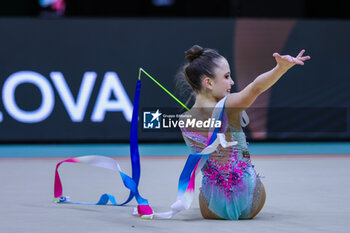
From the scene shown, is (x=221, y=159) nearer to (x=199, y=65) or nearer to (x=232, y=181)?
(x=232, y=181)

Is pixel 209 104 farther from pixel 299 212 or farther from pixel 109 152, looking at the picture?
pixel 109 152

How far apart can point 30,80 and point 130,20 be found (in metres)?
1.67

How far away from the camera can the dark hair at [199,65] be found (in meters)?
4.30

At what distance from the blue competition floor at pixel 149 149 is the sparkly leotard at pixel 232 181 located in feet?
15.0

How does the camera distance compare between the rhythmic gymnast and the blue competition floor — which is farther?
the blue competition floor

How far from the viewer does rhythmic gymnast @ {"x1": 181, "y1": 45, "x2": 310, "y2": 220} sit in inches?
167

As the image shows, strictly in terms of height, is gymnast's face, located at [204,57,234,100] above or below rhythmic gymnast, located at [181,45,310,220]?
above

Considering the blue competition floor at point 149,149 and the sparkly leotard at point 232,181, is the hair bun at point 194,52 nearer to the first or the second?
the sparkly leotard at point 232,181

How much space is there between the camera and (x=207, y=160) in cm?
429

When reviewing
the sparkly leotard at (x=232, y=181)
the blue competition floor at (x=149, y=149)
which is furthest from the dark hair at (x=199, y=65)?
the blue competition floor at (x=149, y=149)

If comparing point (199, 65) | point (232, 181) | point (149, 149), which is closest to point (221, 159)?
point (232, 181)

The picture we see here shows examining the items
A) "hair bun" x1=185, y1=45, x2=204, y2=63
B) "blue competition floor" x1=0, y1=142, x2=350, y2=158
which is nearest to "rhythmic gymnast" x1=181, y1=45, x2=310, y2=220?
"hair bun" x1=185, y1=45, x2=204, y2=63

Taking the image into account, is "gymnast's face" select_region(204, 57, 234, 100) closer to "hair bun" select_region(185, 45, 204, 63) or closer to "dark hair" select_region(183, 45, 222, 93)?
"dark hair" select_region(183, 45, 222, 93)

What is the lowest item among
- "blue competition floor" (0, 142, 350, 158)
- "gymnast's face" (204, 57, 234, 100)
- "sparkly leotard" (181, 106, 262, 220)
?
"blue competition floor" (0, 142, 350, 158)
